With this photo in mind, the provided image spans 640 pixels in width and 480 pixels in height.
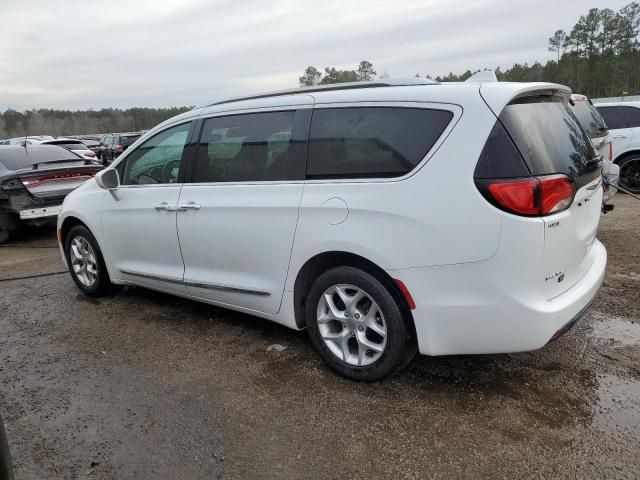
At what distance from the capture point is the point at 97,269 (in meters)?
5.03

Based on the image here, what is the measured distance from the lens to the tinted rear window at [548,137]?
2.68 m

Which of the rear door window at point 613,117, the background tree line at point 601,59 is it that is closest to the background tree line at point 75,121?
the background tree line at point 601,59

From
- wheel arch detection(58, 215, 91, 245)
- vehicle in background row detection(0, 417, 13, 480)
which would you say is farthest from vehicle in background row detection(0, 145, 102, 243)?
vehicle in background row detection(0, 417, 13, 480)

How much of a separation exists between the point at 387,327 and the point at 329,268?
1.78 ft

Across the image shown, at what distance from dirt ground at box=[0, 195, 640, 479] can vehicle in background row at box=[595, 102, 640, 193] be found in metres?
6.39

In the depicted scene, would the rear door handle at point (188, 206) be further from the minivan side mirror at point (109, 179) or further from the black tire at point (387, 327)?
the black tire at point (387, 327)

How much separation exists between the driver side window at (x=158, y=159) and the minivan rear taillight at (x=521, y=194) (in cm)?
257

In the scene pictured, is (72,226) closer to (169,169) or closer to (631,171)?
(169,169)

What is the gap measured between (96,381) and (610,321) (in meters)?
3.86

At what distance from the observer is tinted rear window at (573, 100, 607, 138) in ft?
21.0

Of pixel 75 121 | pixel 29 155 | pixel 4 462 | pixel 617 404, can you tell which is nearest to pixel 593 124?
pixel 617 404

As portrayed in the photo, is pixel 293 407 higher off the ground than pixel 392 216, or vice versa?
pixel 392 216

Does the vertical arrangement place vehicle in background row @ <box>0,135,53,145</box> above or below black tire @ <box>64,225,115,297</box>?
above

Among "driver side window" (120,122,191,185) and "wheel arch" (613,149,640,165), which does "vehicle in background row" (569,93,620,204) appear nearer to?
"wheel arch" (613,149,640,165)
